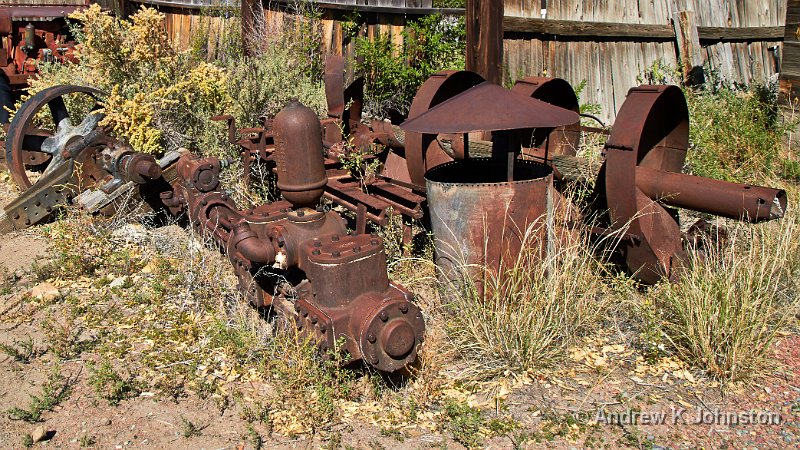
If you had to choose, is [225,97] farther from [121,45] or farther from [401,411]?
[401,411]

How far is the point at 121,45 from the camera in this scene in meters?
7.14

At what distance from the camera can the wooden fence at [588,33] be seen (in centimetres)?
882

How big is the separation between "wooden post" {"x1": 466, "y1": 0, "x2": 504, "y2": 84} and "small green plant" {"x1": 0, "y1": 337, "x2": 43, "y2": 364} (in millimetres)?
4995

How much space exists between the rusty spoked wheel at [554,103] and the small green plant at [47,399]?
382 cm

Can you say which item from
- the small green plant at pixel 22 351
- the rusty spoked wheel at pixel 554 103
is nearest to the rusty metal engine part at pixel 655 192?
the rusty spoked wheel at pixel 554 103

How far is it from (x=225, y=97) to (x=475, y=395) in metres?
4.97

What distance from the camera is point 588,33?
8961mm

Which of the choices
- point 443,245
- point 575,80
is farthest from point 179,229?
point 575,80

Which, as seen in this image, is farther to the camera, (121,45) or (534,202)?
(121,45)

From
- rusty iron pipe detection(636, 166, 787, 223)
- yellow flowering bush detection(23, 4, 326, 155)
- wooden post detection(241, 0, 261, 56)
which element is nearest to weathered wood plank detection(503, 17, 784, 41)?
yellow flowering bush detection(23, 4, 326, 155)

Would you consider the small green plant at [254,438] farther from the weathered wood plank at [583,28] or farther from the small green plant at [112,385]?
the weathered wood plank at [583,28]

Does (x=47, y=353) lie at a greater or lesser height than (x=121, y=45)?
lesser

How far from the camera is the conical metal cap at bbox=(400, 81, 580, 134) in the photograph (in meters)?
3.88

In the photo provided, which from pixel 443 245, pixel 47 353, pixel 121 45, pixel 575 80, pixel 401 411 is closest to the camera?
pixel 401 411
